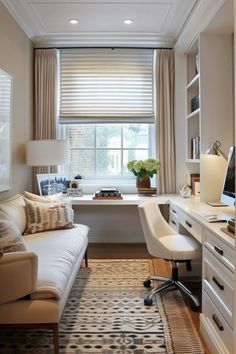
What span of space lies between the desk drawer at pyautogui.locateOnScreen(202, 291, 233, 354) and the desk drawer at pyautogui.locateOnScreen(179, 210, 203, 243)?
1.36 feet

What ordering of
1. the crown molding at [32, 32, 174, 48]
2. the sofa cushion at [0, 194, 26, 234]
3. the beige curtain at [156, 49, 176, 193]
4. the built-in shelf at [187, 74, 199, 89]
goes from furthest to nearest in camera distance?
the beige curtain at [156, 49, 176, 193]
the crown molding at [32, 32, 174, 48]
the built-in shelf at [187, 74, 199, 89]
the sofa cushion at [0, 194, 26, 234]

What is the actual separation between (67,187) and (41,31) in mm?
2015

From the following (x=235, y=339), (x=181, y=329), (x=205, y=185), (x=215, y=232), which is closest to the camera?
(x=235, y=339)

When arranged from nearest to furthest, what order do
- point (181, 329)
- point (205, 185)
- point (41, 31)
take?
→ point (181, 329) < point (205, 185) < point (41, 31)

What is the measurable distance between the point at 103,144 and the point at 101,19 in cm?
162

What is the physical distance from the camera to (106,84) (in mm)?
4566

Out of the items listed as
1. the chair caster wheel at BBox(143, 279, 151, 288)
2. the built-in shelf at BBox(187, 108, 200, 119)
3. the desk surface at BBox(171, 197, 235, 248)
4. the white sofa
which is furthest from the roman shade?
the white sofa

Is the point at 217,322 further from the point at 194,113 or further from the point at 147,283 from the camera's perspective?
the point at 194,113

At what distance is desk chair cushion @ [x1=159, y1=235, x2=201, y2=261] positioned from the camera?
269 centimetres

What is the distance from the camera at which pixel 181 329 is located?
2.35 metres

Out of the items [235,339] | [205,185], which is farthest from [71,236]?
[235,339]

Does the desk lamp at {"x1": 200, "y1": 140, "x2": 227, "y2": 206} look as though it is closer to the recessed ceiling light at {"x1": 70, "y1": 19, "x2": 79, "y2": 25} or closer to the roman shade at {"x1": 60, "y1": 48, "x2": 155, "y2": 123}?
the roman shade at {"x1": 60, "y1": 48, "x2": 155, "y2": 123}

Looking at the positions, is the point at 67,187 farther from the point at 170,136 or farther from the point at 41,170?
the point at 170,136

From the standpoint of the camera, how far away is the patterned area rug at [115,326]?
2.11 metres
